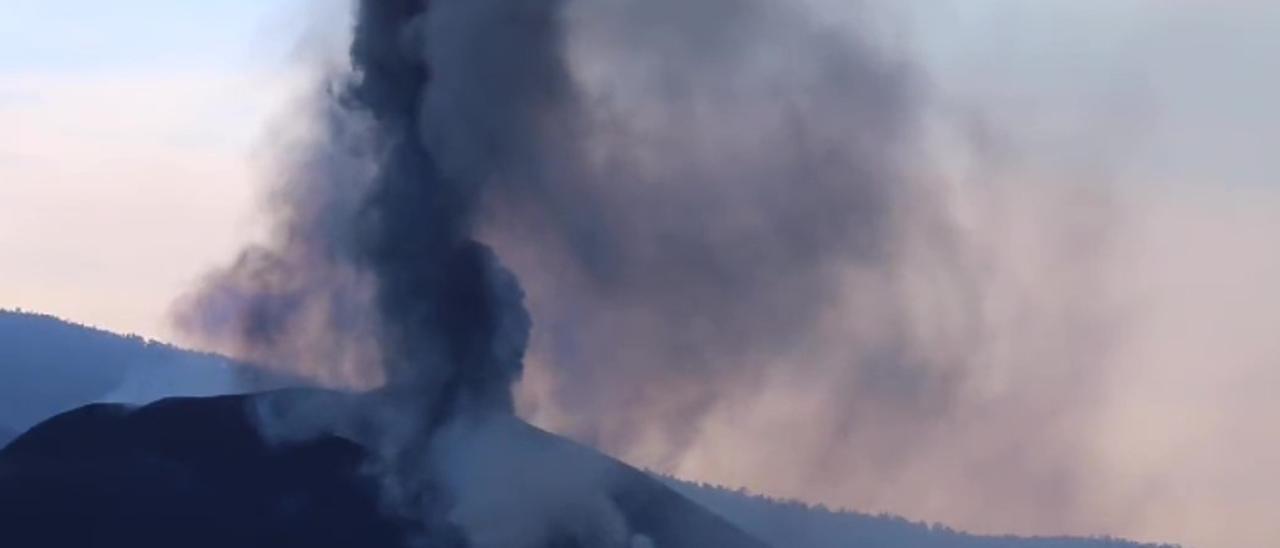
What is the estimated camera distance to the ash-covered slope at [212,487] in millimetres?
101500

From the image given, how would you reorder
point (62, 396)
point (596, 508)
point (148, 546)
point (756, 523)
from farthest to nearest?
1. point (62, 396)
2. point (756, 523)
3. point (596, 508)
4. point (148, 546)

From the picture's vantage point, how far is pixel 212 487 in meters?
109

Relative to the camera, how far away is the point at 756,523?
156500mm

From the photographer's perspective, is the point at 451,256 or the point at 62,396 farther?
the point at 62,396

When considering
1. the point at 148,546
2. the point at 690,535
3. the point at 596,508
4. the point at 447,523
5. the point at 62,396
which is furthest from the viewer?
the point at 62,396

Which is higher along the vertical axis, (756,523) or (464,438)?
(756,523)

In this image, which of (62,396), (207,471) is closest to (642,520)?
(207,471)

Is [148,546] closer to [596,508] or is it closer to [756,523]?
[596,508]

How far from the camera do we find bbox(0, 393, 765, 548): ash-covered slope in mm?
101500

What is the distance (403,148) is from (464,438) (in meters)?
14.5

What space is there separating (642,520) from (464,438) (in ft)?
42.3

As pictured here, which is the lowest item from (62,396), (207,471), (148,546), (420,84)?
(148,546)

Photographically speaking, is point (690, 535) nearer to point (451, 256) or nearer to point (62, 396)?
point (451, 256)

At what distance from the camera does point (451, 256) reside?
112m
